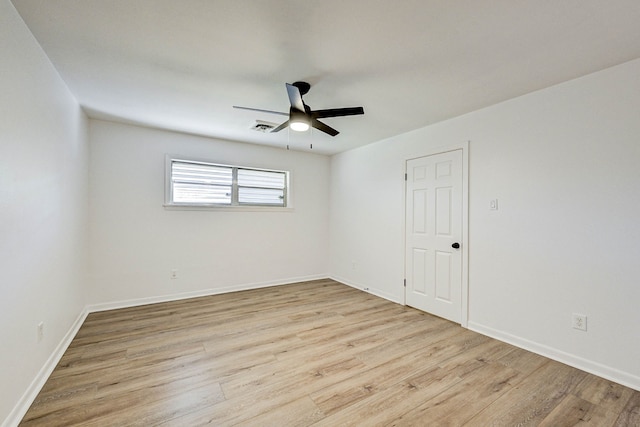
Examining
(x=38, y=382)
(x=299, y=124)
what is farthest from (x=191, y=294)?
(x=299, y=124)

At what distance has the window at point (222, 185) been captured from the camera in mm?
Result: 4219

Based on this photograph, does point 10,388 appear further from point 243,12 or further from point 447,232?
point 447,232

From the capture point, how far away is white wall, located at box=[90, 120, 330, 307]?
3686 millimetres

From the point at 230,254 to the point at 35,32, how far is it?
3.33 meters

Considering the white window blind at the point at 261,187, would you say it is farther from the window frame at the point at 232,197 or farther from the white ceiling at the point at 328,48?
the white ceiling at the point at 328,48

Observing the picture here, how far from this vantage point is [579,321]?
238 cm

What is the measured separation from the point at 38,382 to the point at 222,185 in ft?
10.2

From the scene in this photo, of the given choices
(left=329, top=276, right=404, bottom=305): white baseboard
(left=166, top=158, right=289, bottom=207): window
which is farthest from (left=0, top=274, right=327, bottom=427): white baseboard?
(left=166, top=158, right=289, bottom=207): window

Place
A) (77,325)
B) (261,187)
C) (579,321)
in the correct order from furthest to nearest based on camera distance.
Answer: (261,187), (77,325), (579,321)

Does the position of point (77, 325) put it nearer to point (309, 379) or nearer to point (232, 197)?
point (232, 197)

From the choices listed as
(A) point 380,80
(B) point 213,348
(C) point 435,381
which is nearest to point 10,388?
(B) point 213,348

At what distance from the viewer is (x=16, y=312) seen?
1706 mm

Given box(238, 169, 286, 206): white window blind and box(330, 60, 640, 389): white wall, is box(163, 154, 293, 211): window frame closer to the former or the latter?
box(238, 169, 286, 206): white window blind

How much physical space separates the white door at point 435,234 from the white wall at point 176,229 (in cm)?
212
